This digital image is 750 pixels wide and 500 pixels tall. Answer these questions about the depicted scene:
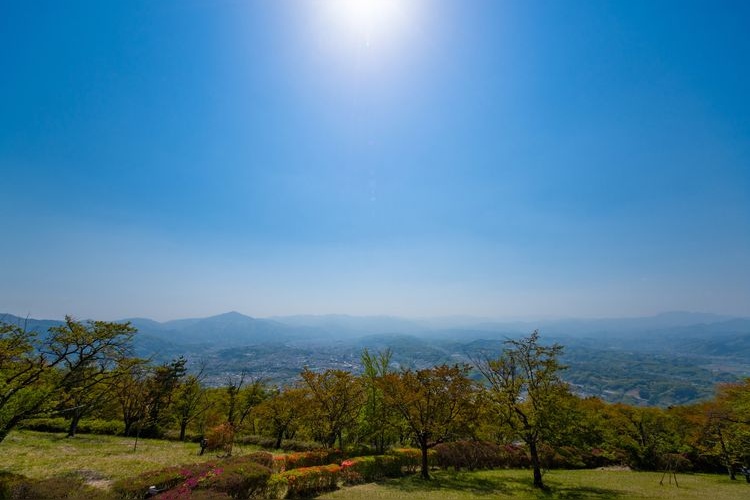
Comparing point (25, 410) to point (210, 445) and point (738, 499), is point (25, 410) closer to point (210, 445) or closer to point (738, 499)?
point (210, 445)

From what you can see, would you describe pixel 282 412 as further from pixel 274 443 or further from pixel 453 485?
pixel 453 485

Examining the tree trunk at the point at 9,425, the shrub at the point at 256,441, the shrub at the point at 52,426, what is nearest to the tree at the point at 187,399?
the shrub at the point at 256,441

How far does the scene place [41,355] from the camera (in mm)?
16609

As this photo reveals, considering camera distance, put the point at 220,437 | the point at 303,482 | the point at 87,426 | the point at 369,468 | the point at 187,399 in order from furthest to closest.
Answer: the point at 187,399, the point at 87,426, the point at 220,437, the point at 369,468, the point at 303,482

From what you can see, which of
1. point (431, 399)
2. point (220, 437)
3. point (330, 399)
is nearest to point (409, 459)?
point (431, 399)

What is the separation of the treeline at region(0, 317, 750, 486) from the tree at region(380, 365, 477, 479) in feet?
0.33

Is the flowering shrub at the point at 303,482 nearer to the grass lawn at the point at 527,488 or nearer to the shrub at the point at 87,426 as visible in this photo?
the grass lawn at the point at 527,488

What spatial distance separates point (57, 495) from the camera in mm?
12562

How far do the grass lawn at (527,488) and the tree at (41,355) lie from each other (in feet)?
53.0

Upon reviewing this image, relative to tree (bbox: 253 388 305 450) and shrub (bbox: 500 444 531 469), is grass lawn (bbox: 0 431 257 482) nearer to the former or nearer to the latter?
tree (bbox: 253 388 305 450)

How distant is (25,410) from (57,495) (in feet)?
23.9

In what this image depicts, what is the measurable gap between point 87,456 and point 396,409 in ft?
85.3

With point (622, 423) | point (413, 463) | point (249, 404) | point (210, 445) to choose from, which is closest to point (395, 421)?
point (413, 463)

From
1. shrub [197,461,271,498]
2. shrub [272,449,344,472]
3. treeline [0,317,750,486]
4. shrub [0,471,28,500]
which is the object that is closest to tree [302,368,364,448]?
treeline [0,317,750,486]
